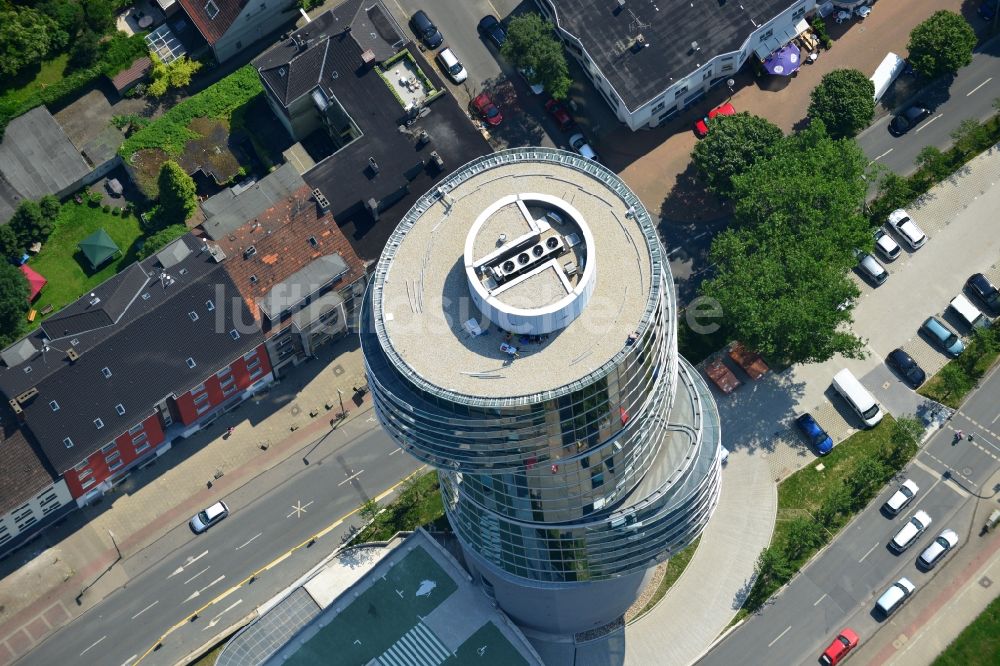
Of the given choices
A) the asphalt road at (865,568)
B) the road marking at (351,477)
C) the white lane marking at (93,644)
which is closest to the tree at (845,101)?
the asphalt road at (865,568)

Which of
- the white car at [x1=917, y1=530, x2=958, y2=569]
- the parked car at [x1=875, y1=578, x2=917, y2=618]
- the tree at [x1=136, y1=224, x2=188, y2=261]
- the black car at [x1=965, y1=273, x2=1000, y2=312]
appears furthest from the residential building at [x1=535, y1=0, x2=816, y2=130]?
the parked car at [x1=875, y1=578, x2=917, y2=618]

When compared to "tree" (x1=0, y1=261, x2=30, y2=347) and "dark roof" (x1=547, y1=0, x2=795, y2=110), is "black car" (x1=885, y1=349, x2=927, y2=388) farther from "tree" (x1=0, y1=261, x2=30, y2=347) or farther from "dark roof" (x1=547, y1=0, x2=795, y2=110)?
"tree" (x1=0, y1=261, x2=30, y2=347)

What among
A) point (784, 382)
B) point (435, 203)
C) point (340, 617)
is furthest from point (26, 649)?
point (784, 382)

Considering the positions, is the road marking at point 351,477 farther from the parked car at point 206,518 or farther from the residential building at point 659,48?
the residential building at point 659,48

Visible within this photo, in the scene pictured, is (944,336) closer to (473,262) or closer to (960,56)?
(960,56)

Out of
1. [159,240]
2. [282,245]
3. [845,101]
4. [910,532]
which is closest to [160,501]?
[159,240]
